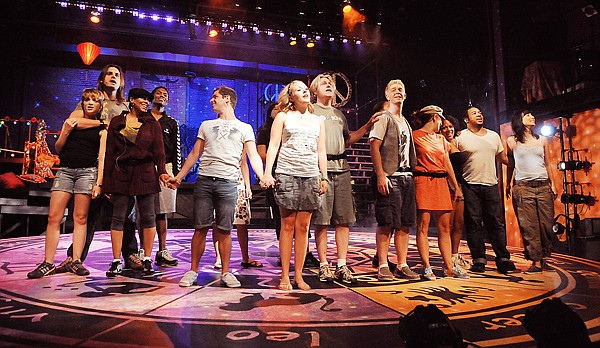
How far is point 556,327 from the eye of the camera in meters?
1.36

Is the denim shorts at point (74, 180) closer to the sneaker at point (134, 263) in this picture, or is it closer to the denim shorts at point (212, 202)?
the sneaker at point (134, 263)

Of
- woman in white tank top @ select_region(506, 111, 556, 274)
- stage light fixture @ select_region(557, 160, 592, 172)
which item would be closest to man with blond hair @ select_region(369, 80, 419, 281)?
woman in white tank top @ select_region(506, 111, 556, 274)

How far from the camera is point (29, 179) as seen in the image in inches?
322

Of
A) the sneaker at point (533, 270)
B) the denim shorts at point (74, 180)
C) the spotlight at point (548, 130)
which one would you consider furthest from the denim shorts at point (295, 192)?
the spotlight at point (548, 130)

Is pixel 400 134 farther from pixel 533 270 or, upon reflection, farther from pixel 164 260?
pixel 164 260

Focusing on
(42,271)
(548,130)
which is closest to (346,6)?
(548,130)

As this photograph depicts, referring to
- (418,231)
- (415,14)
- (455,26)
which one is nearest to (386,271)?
(418,231)

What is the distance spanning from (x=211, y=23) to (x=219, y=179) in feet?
34.1

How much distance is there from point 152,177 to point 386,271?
7.38 feet

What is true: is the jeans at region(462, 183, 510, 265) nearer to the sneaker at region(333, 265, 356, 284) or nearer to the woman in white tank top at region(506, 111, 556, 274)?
the woman in white tank top at region(506, 111, 556, 274)

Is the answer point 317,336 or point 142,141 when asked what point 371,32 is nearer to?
point 142,141

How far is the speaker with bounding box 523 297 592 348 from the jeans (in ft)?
8.67

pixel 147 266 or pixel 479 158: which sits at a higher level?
pixel 479 158

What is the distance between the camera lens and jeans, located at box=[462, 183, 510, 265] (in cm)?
395
